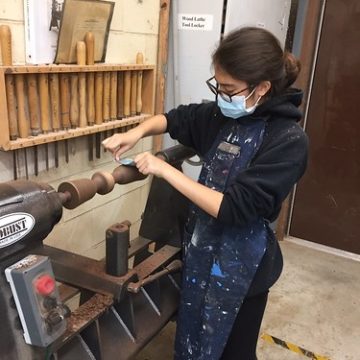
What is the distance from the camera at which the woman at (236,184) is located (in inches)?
42.9

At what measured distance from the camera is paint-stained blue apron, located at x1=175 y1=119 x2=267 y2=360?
3.88 feet

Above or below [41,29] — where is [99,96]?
below

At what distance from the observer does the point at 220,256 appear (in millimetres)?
1201

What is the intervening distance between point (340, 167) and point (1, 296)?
2510 mm

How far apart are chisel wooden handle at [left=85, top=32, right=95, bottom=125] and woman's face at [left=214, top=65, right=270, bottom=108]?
639 mm

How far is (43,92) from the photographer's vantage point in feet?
4.70

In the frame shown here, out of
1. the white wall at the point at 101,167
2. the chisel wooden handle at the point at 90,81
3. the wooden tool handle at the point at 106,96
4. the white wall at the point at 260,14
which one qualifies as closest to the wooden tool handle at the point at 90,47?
the chisel wooden handle at the point at 90,81

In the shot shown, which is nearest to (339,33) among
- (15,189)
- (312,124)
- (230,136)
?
(312,124)

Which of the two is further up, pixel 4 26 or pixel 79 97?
pixel 4 26

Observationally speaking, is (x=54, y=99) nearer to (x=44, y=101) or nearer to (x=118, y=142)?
(x=44, y=101)

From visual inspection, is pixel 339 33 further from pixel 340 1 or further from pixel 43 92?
pixel 43 92

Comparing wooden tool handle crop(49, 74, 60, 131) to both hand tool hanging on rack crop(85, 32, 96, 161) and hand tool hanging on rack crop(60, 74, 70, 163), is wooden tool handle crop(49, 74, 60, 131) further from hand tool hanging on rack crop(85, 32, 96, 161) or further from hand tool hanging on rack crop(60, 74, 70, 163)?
hand tool hanging on rack crop(85, 32, 96, 161)

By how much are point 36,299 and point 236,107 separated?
0.73m

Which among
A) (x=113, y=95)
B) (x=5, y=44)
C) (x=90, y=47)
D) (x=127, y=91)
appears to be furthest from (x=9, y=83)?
(x=127, y=91)
